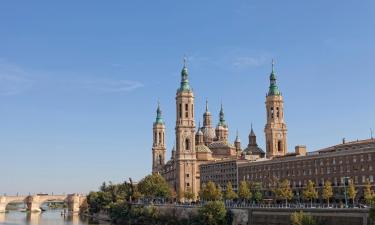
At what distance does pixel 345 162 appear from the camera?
127 m

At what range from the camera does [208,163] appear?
7717 inches

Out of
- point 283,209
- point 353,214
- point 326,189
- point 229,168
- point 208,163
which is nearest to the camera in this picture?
point 353,214

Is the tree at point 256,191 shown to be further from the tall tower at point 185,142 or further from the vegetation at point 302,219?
the vegetation at point 302,219

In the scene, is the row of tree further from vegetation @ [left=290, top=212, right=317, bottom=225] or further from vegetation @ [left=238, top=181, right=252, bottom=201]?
vegetation @ [left=290, top=212, right=317, bottom=225]

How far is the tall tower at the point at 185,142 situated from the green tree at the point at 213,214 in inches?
3154

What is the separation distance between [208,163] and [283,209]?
103367 mm

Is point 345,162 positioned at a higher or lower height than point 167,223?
higher

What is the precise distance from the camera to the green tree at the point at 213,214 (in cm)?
10438

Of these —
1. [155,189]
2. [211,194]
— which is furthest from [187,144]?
[211,194]

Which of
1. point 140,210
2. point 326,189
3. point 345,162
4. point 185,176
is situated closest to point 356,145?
point 345,162

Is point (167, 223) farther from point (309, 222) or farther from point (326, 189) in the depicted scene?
point (309, 222)

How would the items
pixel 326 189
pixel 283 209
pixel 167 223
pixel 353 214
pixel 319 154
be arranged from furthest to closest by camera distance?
pixel 319 154
pixel 167 223
pixel 326 189
pixel 283 209
pixel 353 214

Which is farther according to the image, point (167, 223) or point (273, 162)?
point (273, 162)

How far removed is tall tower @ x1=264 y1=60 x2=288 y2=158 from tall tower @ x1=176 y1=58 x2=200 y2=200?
25097 mm
